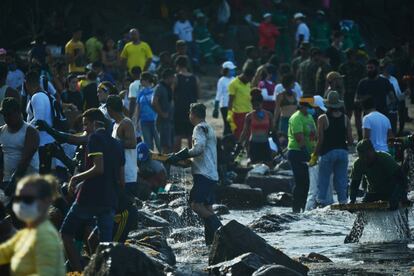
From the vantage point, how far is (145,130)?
72.8ft

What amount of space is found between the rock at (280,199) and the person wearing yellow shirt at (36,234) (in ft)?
42.4

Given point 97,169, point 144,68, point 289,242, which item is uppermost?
point 144,68

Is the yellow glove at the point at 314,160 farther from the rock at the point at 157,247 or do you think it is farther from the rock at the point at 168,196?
the rock at the point at 157,247

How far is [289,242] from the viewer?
16250mm

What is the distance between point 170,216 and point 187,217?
0.24 m

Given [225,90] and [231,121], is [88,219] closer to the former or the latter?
[231,121]

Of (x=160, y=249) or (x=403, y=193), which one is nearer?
(x=160, y=249)

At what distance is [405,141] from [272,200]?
12.1 ft

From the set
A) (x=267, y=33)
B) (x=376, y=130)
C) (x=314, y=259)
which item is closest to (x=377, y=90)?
(x=376, y=130)

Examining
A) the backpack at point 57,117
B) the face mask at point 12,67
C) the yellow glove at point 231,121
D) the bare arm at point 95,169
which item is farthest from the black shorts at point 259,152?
the bare arm at point 95,169

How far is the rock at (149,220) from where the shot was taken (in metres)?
16.9

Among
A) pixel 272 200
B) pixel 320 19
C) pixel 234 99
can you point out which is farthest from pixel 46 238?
pixel 320 19

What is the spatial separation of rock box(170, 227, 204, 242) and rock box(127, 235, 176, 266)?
1826mm

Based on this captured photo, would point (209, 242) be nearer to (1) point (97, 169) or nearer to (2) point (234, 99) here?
(1) point (97, 169)
